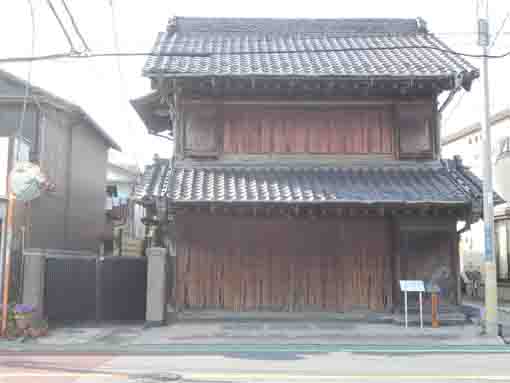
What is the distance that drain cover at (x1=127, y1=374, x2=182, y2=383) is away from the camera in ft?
28.6

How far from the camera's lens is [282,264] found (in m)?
15.3

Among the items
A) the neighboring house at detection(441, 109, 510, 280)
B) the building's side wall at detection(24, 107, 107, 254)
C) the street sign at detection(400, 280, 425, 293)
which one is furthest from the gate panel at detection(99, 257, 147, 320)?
the neighboring house at detection(441, 109, 510, 280)

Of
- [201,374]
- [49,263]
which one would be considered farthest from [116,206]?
[201,374]

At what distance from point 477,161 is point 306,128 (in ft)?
45.5

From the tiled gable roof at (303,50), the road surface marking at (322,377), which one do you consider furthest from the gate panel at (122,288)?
the road surface marking at (322,377)


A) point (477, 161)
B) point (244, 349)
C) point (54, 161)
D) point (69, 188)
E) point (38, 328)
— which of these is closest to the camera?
point (244, 349)

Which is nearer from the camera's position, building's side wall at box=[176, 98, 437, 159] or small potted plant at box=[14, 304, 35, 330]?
small potted plant at box=[14, 304, 35, 330]

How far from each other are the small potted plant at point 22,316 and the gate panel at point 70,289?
1635 mm

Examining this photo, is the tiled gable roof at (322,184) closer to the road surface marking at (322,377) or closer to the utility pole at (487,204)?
the utility pole at (487,204)

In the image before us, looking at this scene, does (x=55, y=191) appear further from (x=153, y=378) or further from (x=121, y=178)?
(x=121, y=178)

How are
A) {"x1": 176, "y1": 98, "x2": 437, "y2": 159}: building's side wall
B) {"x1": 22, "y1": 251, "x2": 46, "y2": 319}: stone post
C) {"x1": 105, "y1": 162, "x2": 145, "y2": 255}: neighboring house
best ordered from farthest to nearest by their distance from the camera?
{"x1": 105, "y1": 162, "x2": 145, "y2": 255}: neighboring house, {"x1": 176, "y1": 98, "x2": 437, "y2": 159}: building's side wall, {"x1": 22, "y1": 251, "x2": 46, "y2": 319}: stone post

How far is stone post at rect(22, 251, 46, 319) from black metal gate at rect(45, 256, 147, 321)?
516 millimetres

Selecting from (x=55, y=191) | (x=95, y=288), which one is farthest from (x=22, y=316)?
(x=55, y=191)

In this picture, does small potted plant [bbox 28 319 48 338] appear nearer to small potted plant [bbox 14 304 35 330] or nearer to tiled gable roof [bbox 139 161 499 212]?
small potted plant [bbox 14 304 35 330]
